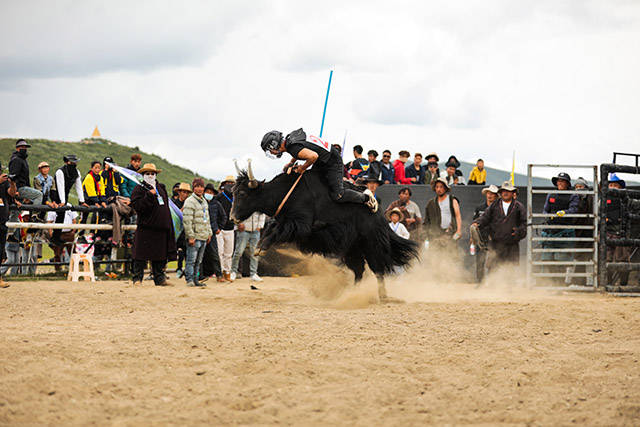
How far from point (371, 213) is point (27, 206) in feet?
21.4

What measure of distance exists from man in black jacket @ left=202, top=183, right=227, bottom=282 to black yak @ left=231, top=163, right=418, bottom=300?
3.92 metres

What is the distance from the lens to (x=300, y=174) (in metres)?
8.44

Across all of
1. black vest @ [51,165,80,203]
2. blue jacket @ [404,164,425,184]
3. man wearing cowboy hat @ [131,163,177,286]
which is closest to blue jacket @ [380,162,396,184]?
blue jacket @ [404,164,425,184]

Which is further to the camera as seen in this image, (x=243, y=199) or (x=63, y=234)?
(x=63, y=234)

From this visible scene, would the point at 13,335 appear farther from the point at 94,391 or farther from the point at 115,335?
the point at 94,391

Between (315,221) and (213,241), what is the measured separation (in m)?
5.14

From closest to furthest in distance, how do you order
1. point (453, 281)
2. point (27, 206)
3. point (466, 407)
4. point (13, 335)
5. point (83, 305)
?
1. point (466, 407)
2. point (13, 335)
3. point (83, 305)
4. point (27, 206)
5. point (453, 281)

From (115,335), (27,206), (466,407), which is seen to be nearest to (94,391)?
(115,335)

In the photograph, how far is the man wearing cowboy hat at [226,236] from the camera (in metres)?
12.9

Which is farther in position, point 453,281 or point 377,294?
point 453,281

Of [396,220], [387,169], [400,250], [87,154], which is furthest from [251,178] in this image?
[87,154]

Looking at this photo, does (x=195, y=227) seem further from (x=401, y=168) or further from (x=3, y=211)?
(x=401, y=168)

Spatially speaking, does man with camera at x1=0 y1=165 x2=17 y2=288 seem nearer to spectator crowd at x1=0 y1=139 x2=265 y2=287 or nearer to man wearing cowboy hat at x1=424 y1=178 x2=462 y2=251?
spectator crowd at x1=0 y1=139 x2=265 y2=287

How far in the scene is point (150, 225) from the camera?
11.1 meters
